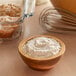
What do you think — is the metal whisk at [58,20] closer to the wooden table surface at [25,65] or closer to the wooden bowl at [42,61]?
the wooden table surface at [25,65]

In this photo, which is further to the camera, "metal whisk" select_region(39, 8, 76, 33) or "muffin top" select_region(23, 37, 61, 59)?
"metal whisk" select_region(39, 8, 76, 33)

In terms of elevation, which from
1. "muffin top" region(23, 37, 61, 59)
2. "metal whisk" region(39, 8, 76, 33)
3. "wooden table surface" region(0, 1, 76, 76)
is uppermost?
"metal whisk" region(39, 8, 76, 33)

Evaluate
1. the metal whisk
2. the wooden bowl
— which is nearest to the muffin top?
the wooden bowl

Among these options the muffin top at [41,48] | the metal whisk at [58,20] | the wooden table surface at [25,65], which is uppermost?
the metal whisk at [58,20]

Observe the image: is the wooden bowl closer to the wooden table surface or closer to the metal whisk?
the wooden table surface

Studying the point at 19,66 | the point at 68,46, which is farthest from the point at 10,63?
the point at 68,46

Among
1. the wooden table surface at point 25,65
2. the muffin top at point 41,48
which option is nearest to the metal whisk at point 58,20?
the wooden table surface at point 25,65
